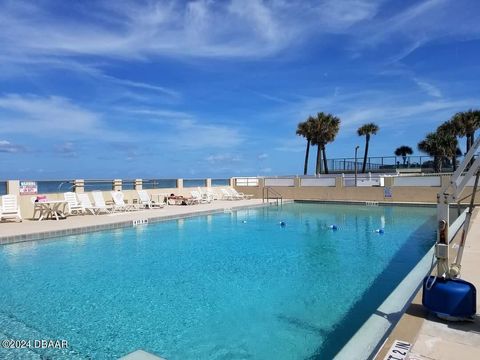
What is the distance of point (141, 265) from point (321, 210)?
11128mm

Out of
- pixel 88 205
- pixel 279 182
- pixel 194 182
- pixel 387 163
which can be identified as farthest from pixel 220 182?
pixel 387 163

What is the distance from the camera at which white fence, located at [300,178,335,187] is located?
20.2 m

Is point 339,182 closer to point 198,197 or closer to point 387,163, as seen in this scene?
point 198,197

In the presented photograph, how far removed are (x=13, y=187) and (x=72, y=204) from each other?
190cm

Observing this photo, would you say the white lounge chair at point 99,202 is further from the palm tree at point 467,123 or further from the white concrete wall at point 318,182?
the palm tree at point 467,123

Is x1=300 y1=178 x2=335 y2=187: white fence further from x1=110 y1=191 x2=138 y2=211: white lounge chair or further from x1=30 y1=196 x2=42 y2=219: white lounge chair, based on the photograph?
x1=30 y1=196 x2=42 y2=219: white lounge chair

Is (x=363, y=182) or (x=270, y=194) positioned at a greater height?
(x=363, y=182)

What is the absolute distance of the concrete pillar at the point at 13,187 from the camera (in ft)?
38.4

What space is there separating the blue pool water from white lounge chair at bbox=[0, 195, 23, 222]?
10.5 feet

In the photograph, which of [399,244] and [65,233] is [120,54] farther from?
[399,244]

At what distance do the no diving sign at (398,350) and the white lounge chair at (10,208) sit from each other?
11.8m

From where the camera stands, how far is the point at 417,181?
695 inches

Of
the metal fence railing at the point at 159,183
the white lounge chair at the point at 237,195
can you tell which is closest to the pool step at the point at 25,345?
the metal fence railing at the point at 159,183

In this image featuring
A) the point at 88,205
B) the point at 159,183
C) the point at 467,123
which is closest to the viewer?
the point at 88,205
